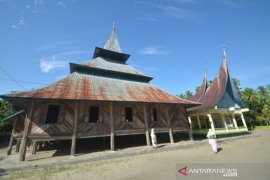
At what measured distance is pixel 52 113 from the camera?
9.72 meters

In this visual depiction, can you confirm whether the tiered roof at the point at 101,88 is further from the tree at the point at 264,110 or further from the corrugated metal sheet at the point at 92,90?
the tree at the point at 264,110

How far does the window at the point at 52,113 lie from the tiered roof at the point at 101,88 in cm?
142

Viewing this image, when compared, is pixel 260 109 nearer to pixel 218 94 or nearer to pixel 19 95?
pixel 218 94

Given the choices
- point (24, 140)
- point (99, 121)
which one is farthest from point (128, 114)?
point (24, 140)

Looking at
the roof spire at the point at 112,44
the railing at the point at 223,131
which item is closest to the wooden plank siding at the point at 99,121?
the railing at the point at 223,131

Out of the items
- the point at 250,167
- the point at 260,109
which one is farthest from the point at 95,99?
the point at 260,109

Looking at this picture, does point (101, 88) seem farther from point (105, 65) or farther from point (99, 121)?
point (105, 65)

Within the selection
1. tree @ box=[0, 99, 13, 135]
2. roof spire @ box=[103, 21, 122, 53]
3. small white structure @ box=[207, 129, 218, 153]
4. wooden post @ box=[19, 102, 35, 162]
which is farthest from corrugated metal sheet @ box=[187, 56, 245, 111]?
tree @ box=[0, 99, 13, 135]

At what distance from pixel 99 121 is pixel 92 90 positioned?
235 centimetres

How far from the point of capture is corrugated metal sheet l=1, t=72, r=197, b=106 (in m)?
8.51

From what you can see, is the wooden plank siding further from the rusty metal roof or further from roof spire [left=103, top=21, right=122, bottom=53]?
roof spire [left=103, top=21, right=122, bottom=53]

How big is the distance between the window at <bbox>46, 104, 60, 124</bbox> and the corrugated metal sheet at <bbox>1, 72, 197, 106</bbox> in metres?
1.42

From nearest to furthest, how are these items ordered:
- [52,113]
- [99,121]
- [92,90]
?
[52,113]
[99,121]
[92,90]

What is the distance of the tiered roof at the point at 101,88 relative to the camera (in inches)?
344
